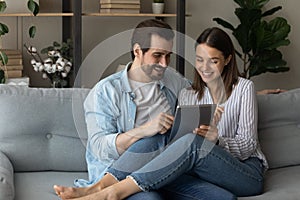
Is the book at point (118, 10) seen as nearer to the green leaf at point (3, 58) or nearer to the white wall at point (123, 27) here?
the white wall at point (123, 27)

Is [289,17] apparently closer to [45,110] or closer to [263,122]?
[263,122]

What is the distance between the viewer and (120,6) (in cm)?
412

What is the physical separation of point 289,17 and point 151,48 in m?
2.56

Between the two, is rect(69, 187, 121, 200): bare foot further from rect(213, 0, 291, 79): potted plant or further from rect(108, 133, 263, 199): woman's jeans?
rect(213, 0, 291, 79): potted plant

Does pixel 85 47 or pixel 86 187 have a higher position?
pixel 85 47

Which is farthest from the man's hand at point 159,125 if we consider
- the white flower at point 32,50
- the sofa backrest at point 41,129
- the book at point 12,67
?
the white flower at point 32,50

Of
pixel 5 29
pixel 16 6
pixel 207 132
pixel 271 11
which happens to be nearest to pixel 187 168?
pixel 207 132

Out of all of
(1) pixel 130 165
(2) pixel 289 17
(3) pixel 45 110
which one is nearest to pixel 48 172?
(3) pixel 45 110

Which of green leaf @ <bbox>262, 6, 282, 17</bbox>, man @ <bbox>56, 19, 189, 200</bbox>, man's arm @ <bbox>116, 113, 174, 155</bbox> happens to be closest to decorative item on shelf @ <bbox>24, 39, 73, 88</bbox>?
man @ <bbox>56, 19, 189, 200</bbox>

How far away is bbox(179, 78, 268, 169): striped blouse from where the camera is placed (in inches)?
101

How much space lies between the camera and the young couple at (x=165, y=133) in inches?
91.4

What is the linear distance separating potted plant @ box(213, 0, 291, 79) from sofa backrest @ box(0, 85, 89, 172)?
2.03 meters

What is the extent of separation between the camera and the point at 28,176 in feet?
8.61

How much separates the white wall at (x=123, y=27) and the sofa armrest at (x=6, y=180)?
6.07 feet
